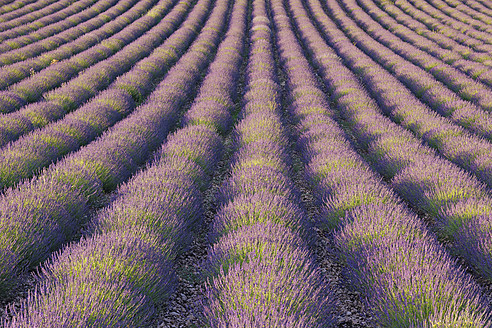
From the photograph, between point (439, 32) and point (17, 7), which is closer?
point (439, 32)

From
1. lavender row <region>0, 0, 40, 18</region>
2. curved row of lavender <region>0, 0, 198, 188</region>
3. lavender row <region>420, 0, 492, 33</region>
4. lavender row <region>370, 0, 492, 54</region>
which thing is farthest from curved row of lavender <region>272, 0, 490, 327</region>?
lavender row <region>0, 0, 40, 18</region>

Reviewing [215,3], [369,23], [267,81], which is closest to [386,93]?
[267,81]

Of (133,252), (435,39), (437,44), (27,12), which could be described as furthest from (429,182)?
(27,12)

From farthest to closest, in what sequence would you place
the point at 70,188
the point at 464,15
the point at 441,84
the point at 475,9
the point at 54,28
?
the point at 475,9 → the point at 464,15 → the point at 54,28 → the point at 441,84 → the point at 70,188

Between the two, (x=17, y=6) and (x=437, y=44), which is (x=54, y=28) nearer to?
(x=17, y=6)

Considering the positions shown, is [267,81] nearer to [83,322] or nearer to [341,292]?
[341,292]

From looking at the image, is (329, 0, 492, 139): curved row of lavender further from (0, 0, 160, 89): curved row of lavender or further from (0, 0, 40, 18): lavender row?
(0, 0, 40, 18): lavender row
